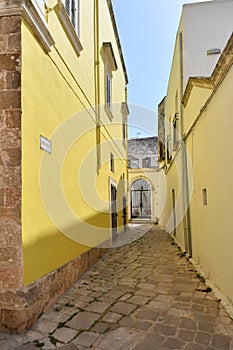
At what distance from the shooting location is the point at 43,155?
371cm

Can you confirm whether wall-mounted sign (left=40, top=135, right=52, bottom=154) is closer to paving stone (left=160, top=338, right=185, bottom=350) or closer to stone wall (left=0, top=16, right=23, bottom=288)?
stone wall (left=0, top=16, right=23, bottom=288)

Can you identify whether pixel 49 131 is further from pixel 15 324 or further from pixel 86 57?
pixel 86 57

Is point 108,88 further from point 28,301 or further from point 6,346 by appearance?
point 6,346

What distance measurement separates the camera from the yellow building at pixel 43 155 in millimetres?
3070

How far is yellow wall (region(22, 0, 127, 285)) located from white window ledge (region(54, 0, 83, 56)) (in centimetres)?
10

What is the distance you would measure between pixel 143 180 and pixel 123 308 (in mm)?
17001

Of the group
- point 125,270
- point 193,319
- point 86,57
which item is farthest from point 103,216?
point 193,319

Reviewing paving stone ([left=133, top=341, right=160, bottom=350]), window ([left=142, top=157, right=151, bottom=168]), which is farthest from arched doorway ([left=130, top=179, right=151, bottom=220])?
paving stone ([left=133, top=341, right=160, bottom=350])

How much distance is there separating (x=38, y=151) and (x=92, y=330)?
212 centimetres

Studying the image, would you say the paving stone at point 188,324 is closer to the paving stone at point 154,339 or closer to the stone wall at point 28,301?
the paving stone at point 154,339

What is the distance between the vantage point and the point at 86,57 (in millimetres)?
6078

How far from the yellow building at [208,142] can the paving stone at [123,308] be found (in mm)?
1186

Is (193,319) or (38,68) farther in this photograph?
(38,68)

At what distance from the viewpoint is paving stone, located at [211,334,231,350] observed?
2.69m
